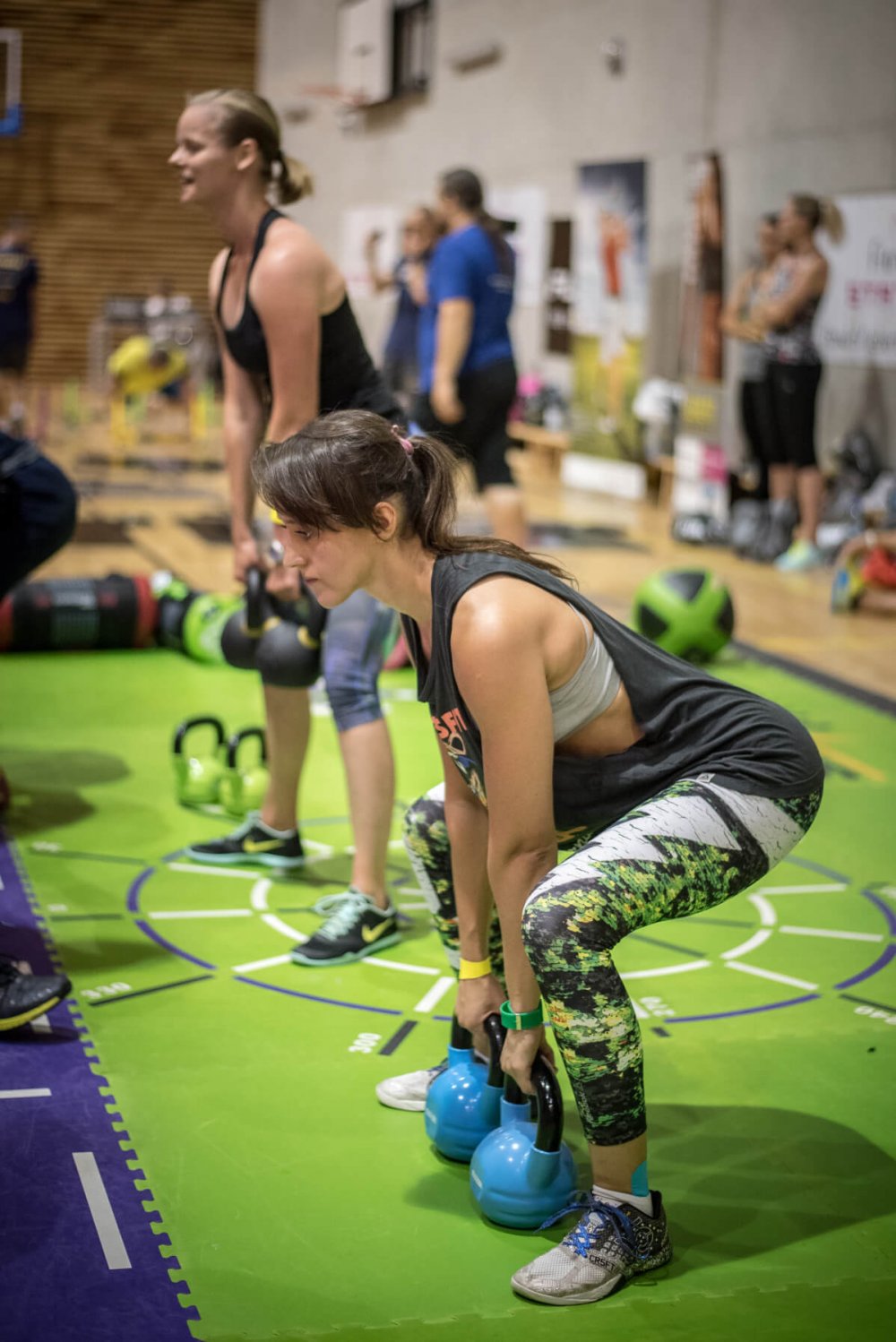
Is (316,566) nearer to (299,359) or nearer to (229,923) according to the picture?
(299,359)

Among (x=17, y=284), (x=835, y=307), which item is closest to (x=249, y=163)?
(x=835, y=307)

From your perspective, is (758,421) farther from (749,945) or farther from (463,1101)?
(463,1101)

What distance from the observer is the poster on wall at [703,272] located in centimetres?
1041

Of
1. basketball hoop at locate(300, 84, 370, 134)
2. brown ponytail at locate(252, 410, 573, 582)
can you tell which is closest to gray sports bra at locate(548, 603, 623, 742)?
brown ponytail at locate(252, 410, 573, 582)

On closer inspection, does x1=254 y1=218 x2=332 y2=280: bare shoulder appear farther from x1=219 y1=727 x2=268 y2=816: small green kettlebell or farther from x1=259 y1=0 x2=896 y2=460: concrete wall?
x1=259 y1=0 x2=896 y2=460: concrete wall

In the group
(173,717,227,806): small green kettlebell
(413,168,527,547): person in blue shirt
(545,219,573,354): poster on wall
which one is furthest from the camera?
(545,219,573,354): poster on wall

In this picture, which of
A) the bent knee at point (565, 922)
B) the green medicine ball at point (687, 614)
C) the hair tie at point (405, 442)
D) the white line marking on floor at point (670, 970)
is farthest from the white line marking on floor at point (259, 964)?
the green medicine ball at point (687, 614)

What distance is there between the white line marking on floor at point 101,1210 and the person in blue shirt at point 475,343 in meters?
3.91

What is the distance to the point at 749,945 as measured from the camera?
3.51 metres

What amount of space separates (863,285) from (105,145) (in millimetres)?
13108

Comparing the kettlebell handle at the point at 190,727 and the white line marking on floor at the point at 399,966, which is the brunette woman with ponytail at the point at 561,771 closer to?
the white line marking on floor at the point at 399,966

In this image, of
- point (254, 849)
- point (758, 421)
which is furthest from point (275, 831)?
point (758, 421)

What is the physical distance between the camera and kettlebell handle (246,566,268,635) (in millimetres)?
3740

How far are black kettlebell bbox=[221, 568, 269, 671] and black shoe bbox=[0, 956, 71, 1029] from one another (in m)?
1.08
